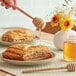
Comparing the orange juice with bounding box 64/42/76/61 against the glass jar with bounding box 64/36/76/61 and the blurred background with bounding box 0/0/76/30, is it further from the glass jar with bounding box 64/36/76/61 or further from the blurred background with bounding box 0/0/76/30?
the blurred background with bounding box 0/0/76/30

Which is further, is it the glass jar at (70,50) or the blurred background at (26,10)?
the blurred background at (26,10)

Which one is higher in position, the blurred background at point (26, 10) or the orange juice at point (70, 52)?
the blurred background at point (26, 10)

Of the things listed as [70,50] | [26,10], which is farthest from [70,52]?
[26,10]

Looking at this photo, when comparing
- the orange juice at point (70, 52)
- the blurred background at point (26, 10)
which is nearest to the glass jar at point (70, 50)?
the orange juice at point (70, 52)

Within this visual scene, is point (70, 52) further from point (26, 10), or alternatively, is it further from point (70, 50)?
point (26, 10)

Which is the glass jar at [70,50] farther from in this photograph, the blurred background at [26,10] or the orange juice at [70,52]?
the blurred background at [26,10]

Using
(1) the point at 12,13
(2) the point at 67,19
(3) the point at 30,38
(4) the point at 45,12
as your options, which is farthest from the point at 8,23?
(2) the point at 67,19

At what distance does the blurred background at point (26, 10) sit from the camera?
402 cm

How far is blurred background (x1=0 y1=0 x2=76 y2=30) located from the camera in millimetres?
4023

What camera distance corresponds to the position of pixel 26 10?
4.14 metres

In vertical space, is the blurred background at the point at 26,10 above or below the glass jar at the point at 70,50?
above

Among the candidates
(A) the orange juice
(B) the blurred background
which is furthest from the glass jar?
(B) the blurred background

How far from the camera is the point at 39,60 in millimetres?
1295

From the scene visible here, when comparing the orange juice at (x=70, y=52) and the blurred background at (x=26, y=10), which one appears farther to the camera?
the blurred background at (x=26, y=10)
